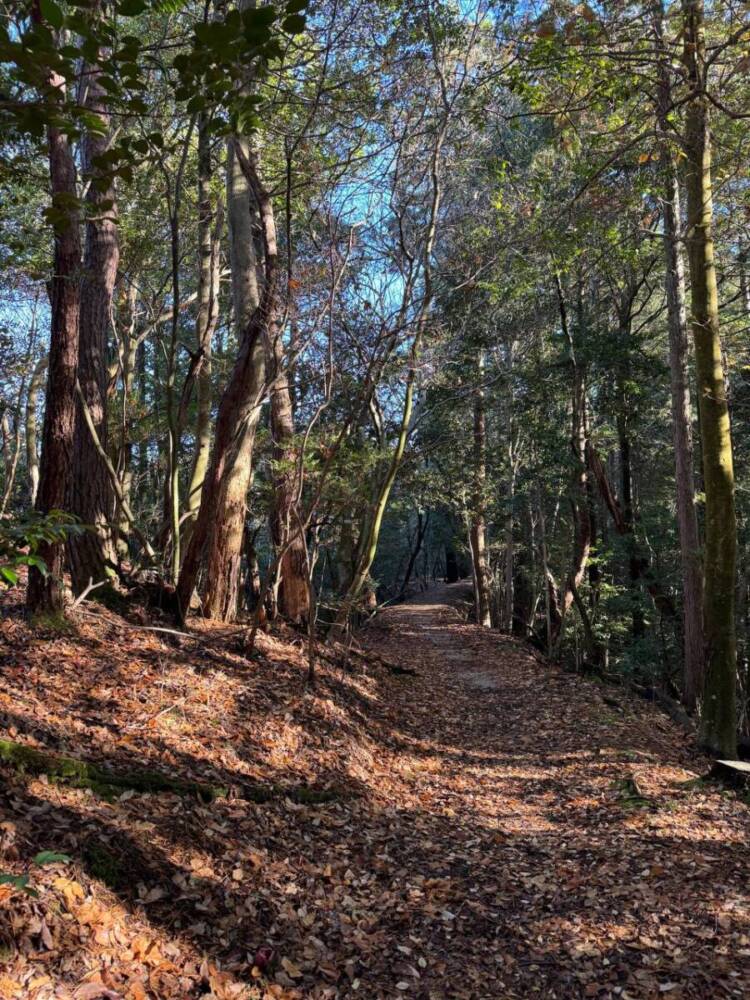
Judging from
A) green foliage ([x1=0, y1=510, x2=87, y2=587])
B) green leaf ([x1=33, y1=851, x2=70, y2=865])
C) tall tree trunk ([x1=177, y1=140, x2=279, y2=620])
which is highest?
tall tree trunk ([x1=177, y1=140, x2=279, y2=620])

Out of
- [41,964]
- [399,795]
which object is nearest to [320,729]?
[399,795]

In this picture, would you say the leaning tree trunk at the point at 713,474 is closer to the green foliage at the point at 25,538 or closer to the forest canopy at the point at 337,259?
the forest canopy at the point at 337,259

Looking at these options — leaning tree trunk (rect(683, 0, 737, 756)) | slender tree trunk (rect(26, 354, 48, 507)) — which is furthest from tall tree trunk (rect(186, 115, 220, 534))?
slender tree trunk (rect(26, 354, 48, 507))

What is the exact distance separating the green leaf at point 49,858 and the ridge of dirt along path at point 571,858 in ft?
6.33

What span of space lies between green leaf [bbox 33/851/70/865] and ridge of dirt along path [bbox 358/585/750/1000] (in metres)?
1.93

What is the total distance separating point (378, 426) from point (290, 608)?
3065 millimetres

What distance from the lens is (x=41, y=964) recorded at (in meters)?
2.68

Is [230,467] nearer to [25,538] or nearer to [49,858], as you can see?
[49,858]

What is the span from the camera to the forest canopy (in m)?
5.21

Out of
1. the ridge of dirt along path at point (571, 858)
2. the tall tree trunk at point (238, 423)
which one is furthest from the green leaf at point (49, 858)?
the tall tree trunk at point (238, 423)

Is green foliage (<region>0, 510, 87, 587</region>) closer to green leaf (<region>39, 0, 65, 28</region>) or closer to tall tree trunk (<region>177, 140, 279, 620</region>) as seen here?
green leaf (<region>39, 0, 65, 28</region>)

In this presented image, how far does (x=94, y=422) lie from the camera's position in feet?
23.6

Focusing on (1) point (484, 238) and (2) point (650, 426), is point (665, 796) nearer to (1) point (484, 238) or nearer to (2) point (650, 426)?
(1) point (484, 238)

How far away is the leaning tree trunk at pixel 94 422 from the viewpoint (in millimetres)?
6945
